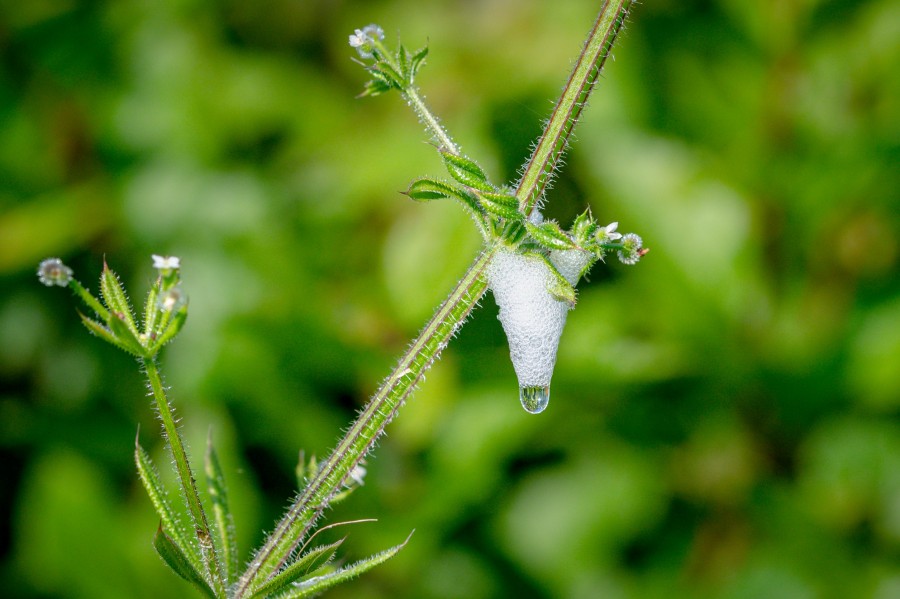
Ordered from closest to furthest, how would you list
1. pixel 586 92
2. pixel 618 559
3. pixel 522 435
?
1. pixel 586 92
2. pixel 522 435
3. pixel 618 559

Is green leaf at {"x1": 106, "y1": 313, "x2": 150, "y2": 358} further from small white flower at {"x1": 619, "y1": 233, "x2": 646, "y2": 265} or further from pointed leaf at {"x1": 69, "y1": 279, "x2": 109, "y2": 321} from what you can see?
small white flower at {"x1": 619, "y1": 233, "x2": 646, "y2": 265}

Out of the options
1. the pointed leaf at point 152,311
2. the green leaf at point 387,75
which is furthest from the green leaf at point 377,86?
the pointed leaf at point 152,311

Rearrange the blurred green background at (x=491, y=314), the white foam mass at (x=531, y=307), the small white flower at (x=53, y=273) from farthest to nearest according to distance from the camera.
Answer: the blurred green background at (x=491, y=314) < the white foam mass at (x=531, y=307) < the small white flower at (x=53, y=273)

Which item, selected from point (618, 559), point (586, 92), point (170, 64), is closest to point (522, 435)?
point (618, 559)

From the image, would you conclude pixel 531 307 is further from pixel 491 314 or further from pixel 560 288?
pixel 491 314

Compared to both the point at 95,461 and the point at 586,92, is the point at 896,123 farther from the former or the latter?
the point at 95,461

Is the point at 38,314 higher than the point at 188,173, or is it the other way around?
the point at 188,173

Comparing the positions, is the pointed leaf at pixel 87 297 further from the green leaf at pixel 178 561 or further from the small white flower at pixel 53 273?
the green leaf at pixel 178 561
